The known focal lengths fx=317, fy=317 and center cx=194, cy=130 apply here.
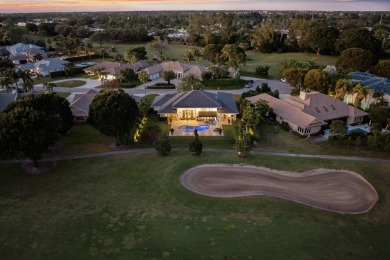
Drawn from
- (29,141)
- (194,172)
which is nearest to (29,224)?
(29,141)

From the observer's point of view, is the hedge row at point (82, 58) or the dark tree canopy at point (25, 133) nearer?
the dark tree canopy at point (25, 133)

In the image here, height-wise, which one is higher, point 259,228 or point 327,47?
point 327,47

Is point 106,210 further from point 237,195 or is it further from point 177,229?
point 237,195

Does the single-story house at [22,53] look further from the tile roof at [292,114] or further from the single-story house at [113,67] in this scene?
the tile roof at [292,114]

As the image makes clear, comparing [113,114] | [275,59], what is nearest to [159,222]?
[113,114]

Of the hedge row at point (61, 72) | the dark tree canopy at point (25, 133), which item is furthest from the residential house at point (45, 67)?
the dark tree canopy at point (25, 133)
